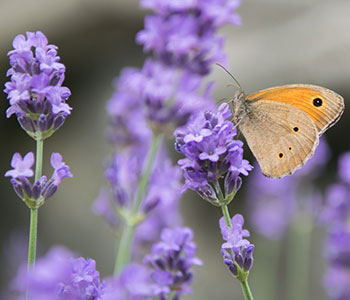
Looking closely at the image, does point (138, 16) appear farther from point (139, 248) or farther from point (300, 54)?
point (139, 248)

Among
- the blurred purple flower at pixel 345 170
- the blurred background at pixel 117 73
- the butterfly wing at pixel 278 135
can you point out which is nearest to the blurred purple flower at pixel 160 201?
the butterfly wing at pixel 278 135

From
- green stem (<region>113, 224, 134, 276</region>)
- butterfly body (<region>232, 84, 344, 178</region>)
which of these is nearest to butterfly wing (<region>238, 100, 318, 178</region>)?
butterfly body (<region>232, 84, 344, 178</region>)

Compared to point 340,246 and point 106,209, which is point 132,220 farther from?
point 340,246

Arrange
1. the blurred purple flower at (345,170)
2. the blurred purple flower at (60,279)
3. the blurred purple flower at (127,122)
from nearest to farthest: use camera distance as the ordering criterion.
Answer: the blurred purple flower at (60,279) < the blurred purple flower at (345,170) < the blurred purple flower at (127,122)

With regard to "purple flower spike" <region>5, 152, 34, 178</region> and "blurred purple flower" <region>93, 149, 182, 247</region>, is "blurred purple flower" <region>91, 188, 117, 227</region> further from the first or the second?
"purple flower spike" <region>5, 152, 34, 178</region>

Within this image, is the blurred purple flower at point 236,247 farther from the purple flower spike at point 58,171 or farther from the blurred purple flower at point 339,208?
the blurred purple flower at point 339,208

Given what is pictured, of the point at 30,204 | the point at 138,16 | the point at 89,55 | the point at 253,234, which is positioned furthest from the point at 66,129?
the point at 30,204
